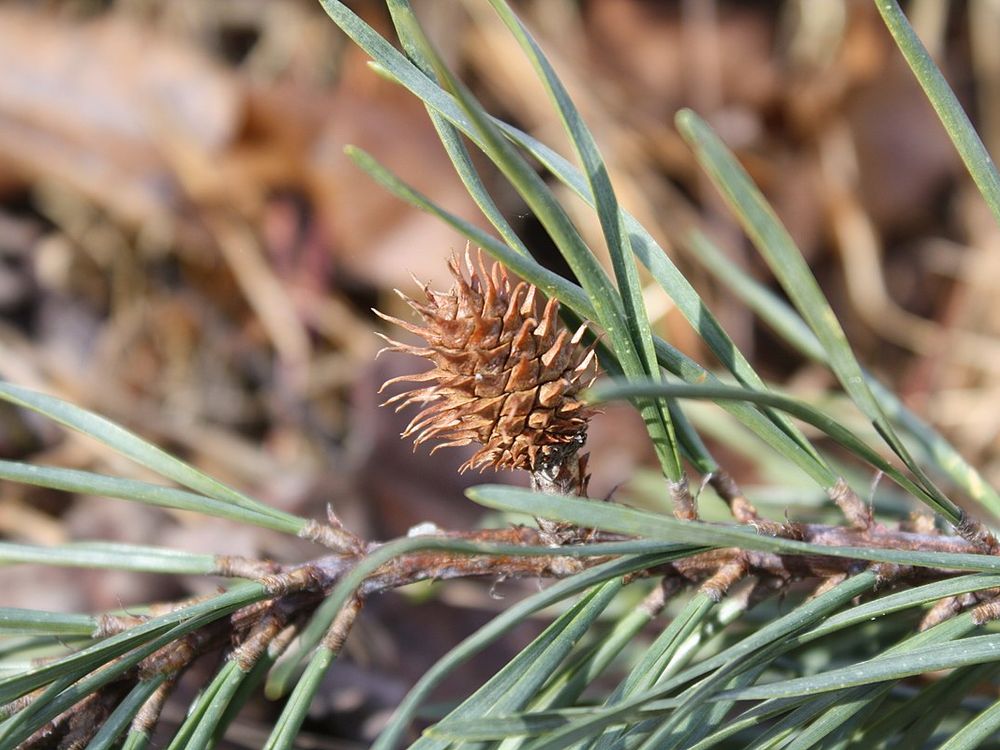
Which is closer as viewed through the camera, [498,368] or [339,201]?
[498,368]

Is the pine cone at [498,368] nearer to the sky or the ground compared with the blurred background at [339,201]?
nearer to the ground

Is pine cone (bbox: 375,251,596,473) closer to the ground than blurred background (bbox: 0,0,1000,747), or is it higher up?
closer to the ground

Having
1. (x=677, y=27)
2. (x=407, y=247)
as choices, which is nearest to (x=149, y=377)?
(x=407, y=247)

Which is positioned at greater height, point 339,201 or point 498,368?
point 339,201

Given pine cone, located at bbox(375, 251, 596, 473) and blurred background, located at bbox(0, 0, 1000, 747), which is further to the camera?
blurred background, located at bbox(0, 0, 1000, 747)
